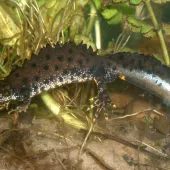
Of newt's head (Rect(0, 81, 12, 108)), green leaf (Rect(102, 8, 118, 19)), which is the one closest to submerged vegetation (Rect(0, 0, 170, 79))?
green leaf (Rect(102, 8, 118, 19))

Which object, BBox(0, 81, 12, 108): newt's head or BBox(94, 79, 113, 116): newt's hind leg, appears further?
BBox(94, 79, 113, 116): newt's hind leg

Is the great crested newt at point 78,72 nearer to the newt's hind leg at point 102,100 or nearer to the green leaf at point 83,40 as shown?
the newt's hind leg at point 102,100

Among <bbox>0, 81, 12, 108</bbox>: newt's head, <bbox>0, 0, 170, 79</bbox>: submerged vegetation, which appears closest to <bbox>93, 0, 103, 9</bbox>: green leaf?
<bbox>0, 0, 170, 79</bbox>: submerged vegetation

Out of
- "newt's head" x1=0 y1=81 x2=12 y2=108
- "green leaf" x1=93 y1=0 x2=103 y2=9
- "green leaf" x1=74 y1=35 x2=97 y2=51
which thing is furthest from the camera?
"green leaf" x1=93 y1=0 x2=103 y2=9

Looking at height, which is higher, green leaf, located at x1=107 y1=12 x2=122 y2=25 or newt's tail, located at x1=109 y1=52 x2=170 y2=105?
green leaf, located at x1=107 y1=12 x2=122 y2=25

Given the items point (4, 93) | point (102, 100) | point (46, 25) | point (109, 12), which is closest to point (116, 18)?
point (109, 12)

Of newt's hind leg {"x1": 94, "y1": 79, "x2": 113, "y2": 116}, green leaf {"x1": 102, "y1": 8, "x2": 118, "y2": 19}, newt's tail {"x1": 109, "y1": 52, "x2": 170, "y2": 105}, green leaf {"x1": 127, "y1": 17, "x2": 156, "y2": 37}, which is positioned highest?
green leaf {"x1": 102, "y1": 8, "x2": 118, "y2": 19}

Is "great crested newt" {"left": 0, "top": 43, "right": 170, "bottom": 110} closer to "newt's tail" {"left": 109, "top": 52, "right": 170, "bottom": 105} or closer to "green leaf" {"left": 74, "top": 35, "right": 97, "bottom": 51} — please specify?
"newt's tail" {"left": 109, "top": 52, "right": 170, "bottom": 105}

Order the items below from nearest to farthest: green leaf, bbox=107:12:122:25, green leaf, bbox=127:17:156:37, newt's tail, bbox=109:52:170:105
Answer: newt's tail, bbox=109:52:170:105 → green leaf, bbox=127:17:156:37 → green leaf, bbox=107:12:122:25

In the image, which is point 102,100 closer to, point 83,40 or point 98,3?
point 83,40
